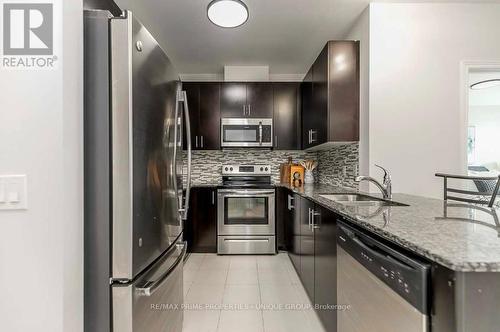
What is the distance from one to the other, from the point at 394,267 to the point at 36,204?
50.8 inches

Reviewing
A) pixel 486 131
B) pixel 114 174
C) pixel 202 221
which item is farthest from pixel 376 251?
pixel 486 131

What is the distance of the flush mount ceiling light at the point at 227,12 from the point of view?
2100mm

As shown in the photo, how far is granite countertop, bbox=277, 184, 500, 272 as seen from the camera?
68 centimetres

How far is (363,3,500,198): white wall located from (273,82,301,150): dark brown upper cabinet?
1495 mm

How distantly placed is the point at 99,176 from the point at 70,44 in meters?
0.52

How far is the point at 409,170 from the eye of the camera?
7.55ft

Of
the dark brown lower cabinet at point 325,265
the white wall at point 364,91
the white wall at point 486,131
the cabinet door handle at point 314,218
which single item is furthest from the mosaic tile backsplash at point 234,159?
the white wall at point 486,131

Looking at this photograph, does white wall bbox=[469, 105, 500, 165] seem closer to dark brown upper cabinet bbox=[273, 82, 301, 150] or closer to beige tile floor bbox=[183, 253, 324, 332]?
dark brown upper cabinet bbox=[273, 82, 301, 150]

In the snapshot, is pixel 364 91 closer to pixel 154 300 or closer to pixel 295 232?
pixel 295 232

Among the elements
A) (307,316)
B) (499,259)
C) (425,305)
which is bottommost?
(307,316)

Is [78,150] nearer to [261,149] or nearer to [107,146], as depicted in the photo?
[107,146]

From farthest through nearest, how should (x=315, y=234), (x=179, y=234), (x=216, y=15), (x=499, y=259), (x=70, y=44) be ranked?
(x=216, y=15) → (x=315, y=234) → (x=179, y=234) → (x=70, y=44) → (x=499, y=259)

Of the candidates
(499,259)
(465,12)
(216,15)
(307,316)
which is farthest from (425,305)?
(465,12)

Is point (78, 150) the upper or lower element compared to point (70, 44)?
lower
